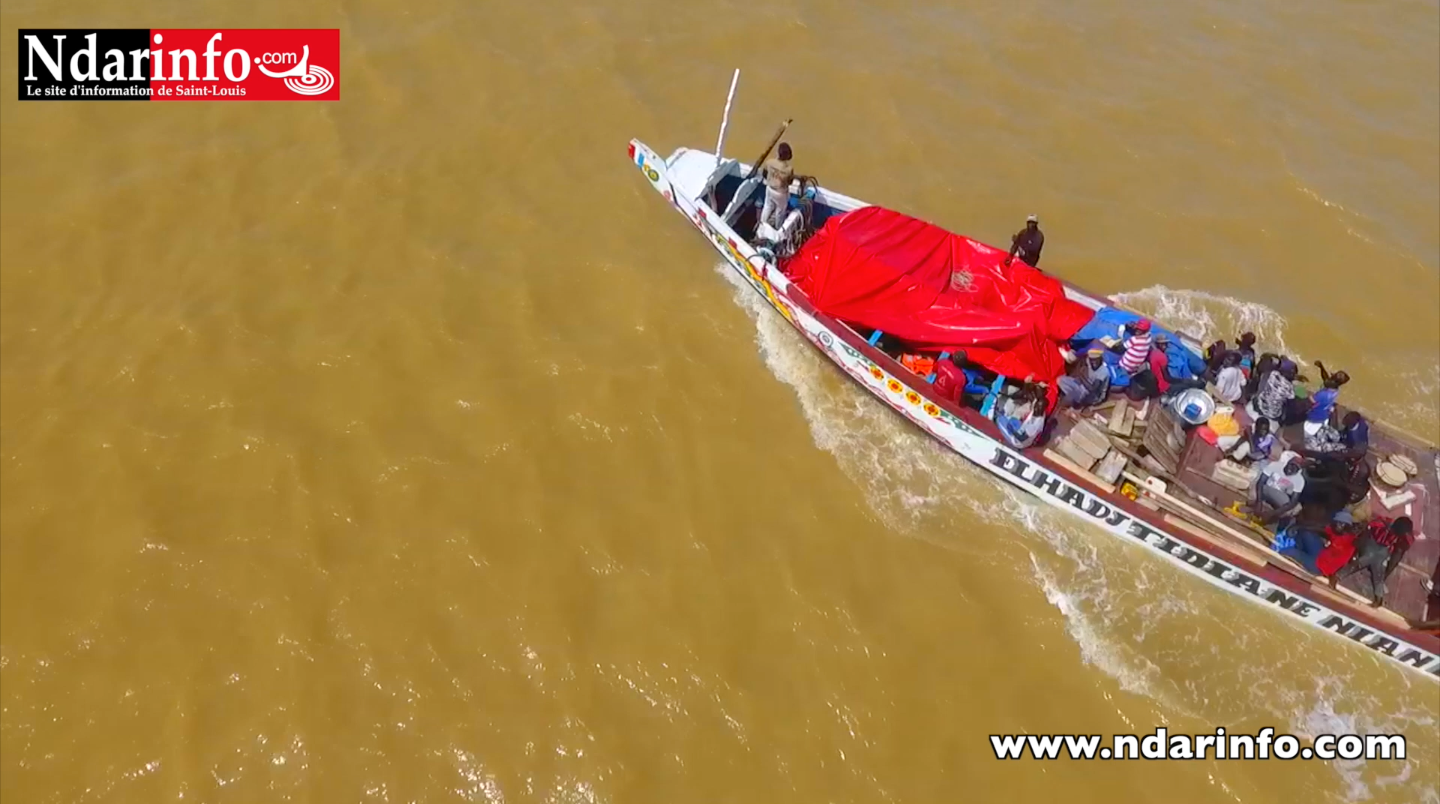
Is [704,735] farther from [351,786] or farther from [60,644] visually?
[60,644]

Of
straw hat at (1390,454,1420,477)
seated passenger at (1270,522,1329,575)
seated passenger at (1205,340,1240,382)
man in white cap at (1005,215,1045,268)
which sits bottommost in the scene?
seated passenger at (1270,522,1329,575)

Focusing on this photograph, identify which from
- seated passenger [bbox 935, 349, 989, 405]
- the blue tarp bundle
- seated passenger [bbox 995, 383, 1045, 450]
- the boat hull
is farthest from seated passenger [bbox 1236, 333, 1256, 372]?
seated passenger [bbox 935, 349, 989, 405]

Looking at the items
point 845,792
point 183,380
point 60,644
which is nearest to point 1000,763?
point 845,792

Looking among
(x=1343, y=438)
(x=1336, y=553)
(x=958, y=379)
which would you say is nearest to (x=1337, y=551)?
(x=1336, y=553)

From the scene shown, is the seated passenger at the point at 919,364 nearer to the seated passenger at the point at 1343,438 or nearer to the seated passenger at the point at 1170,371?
the seated passenger at the point at 1170,371

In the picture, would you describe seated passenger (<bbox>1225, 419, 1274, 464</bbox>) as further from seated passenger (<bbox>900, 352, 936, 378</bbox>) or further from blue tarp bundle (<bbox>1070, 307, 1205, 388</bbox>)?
seated passenger (<bbox>900, 352, 936, 378</bbox>)

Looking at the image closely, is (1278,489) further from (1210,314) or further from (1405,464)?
(1210,314)

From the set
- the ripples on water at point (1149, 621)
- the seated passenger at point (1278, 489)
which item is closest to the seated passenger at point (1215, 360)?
the seated passenger at point (1278, 489)
